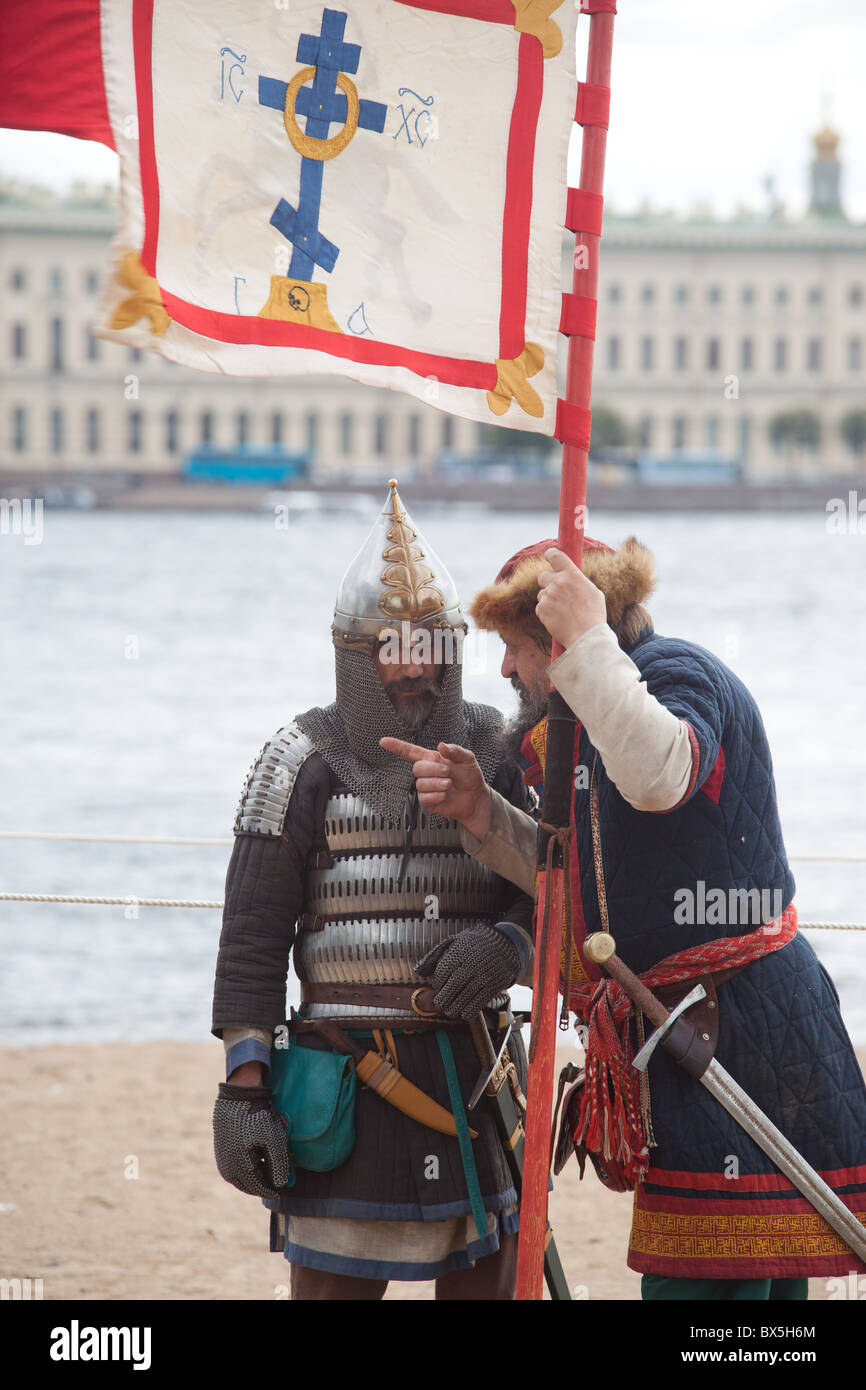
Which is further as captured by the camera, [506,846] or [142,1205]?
[142,1205]

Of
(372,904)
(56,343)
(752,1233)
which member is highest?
(56,343)

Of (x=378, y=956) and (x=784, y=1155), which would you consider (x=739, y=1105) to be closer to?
(x=784, y=1155)

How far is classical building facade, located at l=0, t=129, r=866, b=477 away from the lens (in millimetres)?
83438

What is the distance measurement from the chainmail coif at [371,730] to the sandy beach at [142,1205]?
166 centimetres

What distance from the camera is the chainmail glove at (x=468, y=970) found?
2568 millimetres

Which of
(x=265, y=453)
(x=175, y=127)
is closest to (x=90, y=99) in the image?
(x=175, y=127)

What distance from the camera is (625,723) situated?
220 cm

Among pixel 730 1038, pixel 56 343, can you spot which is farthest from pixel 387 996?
pixel 56 343

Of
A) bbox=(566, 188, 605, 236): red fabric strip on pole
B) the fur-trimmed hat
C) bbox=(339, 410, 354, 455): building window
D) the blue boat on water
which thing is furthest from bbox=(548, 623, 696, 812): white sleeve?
bbox=(339, 410, 354, 455): building window

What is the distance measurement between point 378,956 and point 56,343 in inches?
3421

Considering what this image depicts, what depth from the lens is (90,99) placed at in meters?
2.36

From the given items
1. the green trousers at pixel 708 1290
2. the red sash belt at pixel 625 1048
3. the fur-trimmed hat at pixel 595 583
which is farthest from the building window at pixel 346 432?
the green trousers at pixel 708 1290

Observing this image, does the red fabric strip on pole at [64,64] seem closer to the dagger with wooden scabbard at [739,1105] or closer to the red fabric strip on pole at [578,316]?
the red fabric strip on pole at [578,316]
